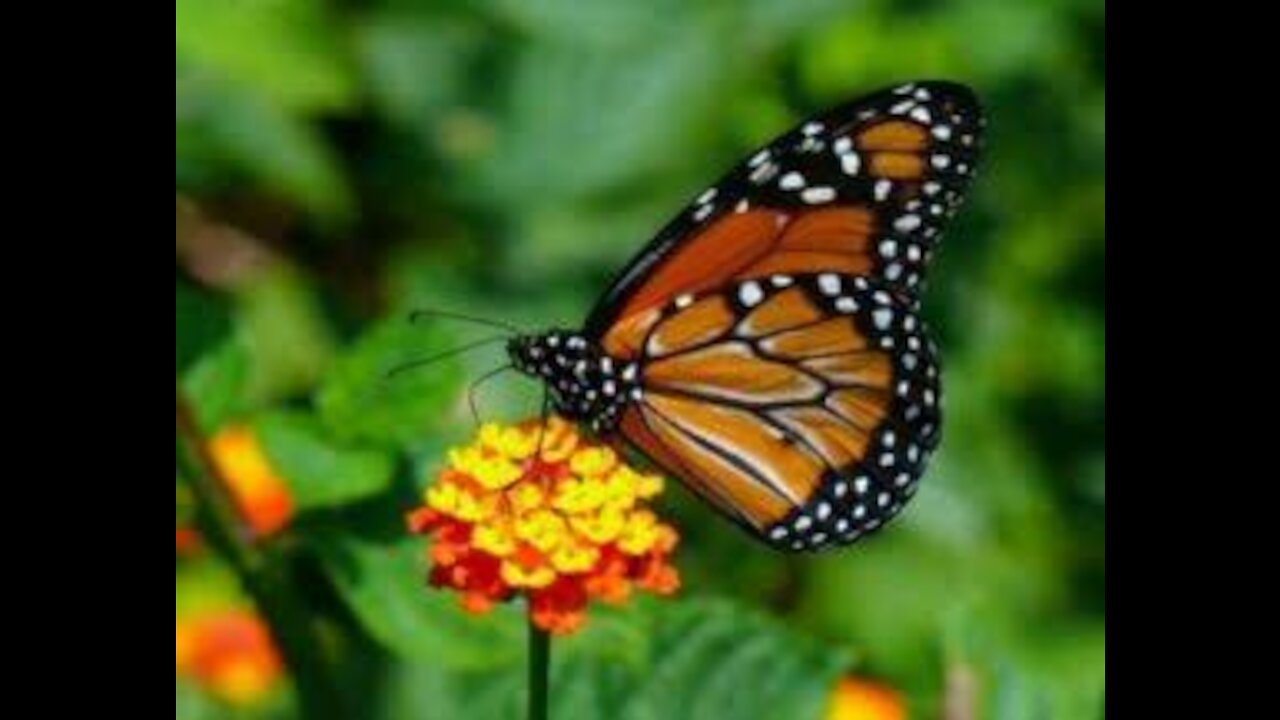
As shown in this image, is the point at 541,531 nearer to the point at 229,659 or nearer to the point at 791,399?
the point at 791,399

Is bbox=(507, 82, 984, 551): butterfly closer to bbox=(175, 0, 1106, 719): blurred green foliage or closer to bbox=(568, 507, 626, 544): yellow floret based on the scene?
bbox=(568, 507, 626, 544): yellow floret

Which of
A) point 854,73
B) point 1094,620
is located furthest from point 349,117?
point 1094,620

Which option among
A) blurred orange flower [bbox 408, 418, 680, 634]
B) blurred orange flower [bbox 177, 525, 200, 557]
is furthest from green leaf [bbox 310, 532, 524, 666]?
blurred orange flower [bbox 177, 525, 200, 557]

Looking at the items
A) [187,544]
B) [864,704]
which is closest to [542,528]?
[864,704]

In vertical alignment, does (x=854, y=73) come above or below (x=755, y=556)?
above

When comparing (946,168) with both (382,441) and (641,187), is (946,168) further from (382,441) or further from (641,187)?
(641,187)
